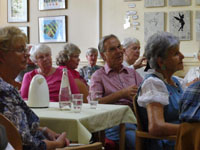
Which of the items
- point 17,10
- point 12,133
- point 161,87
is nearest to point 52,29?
point 17,10

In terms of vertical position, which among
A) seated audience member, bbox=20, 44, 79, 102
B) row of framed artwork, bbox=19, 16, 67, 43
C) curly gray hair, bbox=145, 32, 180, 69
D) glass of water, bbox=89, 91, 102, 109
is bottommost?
glass of water, bbox=89, 91, 102, 109

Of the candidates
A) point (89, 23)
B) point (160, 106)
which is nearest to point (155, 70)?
point (160, 106)

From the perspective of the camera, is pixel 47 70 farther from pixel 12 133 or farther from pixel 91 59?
pixel 91 59

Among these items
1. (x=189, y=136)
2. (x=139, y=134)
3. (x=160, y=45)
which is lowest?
(x=139, y=134)

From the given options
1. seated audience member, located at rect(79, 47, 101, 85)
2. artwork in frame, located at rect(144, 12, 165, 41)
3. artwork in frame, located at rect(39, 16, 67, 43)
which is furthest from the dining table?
artwork in frame, located at rect(39, 16, 67, 43)

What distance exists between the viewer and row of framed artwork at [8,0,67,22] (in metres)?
7.63

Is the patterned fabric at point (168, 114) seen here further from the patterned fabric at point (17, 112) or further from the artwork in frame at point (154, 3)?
the artwork in frame at point (154, 3)

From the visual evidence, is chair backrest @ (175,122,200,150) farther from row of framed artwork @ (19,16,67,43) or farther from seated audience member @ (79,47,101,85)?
row of framed artwork @ (19,16,67,43)

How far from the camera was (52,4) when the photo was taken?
25.2 ft

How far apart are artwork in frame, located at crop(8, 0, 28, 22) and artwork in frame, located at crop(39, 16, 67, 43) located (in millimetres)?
430

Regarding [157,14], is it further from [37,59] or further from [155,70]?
[155,70]

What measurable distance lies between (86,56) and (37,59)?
3.19 metres

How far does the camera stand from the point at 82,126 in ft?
7.75

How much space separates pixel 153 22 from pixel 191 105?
5.47 meters
